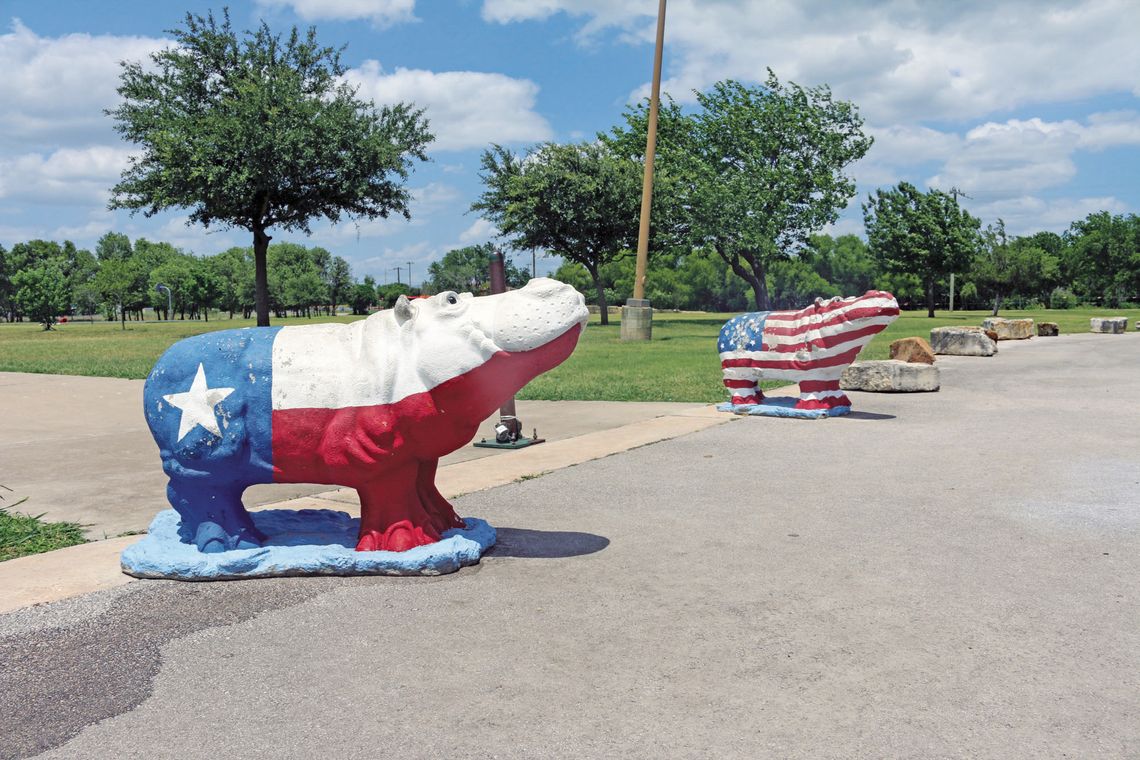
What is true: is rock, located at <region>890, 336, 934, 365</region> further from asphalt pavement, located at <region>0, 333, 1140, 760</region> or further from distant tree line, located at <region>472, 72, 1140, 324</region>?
distant tree line, located at <region>472, 72, 1140, 324</region>

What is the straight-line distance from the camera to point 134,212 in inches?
1240

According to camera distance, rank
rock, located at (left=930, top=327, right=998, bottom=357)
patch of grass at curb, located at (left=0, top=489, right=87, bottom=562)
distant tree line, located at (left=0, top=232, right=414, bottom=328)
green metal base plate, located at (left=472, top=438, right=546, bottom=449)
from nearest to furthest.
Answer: patch of grass at curb, located at (left=0, top=489, right=87, bottom=562) → green metal base plate, located at (left=472, top=438, right=546, bottom=449) → rock, located at (left=930, top=327, right=998, bottom=357) → distant tree line, located at (left=0, top=232, right=414, bottom=328)

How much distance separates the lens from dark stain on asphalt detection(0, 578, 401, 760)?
3.22 meters

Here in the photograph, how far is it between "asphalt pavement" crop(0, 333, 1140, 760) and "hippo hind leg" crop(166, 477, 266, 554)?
0.31 m

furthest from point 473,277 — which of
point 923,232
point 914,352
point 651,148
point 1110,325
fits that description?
point 923,232

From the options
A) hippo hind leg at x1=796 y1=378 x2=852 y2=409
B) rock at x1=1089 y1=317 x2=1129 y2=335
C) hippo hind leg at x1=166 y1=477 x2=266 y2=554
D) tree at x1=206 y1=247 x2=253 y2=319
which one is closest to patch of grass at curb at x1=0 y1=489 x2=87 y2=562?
hippo hind leg at x1=166 y1=477 x2=266 y2=554

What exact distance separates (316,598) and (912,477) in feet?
16.5

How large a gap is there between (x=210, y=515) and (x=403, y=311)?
61.4 inches

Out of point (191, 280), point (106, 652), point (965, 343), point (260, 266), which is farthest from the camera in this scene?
point (191, 280)

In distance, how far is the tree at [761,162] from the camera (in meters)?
39.0

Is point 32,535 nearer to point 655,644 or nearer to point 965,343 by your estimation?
point 655,644

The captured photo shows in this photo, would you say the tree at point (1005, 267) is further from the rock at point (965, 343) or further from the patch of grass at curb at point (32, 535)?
the patch of grass at curb at point (32, 535)

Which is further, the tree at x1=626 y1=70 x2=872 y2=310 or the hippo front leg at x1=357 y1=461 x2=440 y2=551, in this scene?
the tree at x1=626 y1=70 x2=872 y2=310

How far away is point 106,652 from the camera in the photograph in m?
3.82
